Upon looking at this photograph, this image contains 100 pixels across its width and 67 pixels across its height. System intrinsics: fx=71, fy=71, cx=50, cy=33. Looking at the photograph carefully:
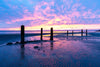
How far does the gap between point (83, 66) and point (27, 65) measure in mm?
2616

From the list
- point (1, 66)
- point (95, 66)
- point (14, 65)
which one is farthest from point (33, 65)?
point (95, 66)

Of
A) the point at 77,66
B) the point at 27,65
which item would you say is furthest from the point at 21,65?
the point at 77,66

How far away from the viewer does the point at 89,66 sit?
10.8 feet

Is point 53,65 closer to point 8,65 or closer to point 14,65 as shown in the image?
point 14,65

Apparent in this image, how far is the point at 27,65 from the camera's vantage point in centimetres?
339

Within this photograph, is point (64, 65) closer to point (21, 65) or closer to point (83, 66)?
point (83, 66)

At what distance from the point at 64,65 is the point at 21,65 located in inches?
80.8

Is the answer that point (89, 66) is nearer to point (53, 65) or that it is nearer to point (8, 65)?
point (53, 65)

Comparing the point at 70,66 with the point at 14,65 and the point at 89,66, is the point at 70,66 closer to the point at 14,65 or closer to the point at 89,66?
the point at 89,66

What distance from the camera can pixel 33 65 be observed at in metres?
3.39

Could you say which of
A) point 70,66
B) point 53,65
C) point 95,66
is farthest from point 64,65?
point 95,66

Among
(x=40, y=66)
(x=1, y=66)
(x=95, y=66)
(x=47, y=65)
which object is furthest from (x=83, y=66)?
(x=1, y=66)

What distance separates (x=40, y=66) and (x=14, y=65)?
1.26m

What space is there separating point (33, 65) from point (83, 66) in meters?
2.33
